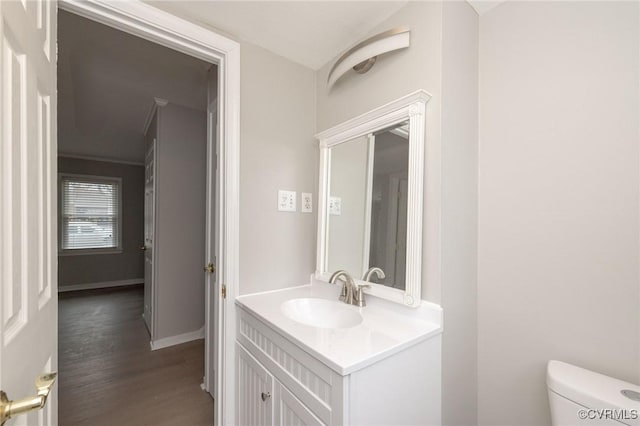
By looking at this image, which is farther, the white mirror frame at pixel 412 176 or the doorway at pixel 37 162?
the white mirror frame at pixel 412 176

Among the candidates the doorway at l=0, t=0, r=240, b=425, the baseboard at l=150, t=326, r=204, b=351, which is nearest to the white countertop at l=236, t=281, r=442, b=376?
the doorway at l=0, t=0, r=240, b=425

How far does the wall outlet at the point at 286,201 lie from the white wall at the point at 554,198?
1.01m

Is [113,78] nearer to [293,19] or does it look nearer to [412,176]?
[293,19]

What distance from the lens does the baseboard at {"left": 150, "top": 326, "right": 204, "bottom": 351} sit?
2.69 m

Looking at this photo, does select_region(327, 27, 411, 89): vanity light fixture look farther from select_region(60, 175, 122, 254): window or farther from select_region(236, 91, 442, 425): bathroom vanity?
select_region(60, 175, 122, 254): window

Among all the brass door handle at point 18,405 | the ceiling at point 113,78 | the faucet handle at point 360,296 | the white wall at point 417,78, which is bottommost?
the faucet handle at point 360,296

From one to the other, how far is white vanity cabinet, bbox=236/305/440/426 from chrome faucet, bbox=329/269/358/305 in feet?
1.15

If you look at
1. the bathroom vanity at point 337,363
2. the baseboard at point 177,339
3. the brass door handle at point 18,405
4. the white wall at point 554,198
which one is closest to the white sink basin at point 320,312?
the bathroom vanity at point 337,363

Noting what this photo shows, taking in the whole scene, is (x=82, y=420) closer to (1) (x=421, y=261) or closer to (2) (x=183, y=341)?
(2) (x=183, y=341)

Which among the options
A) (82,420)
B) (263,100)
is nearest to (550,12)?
(263,100)

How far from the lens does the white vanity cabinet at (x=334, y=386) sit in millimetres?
838

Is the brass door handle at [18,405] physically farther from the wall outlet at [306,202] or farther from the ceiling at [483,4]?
the ceiling at [483,4]

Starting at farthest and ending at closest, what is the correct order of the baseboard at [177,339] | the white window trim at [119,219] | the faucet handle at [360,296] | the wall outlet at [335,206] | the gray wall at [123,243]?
the gray wall at [123,243] → the white window trim at [119,219] → the baseboard at [177,339] → the wall outlet at [335,206] → the faucet handle at [360,296]

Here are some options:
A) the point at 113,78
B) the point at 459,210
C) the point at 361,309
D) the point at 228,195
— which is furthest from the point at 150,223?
the point at 459,210
